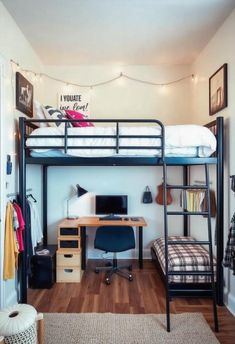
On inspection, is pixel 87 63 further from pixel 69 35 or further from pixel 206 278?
pixel 206 278

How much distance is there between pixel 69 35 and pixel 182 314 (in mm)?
3351

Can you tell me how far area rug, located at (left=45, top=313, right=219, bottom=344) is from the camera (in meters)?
1.98

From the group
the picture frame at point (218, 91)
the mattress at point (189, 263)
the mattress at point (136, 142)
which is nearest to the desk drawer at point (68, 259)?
the mattress at point (189, 263)

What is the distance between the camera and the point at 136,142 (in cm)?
241

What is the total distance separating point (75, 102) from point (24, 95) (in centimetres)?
106

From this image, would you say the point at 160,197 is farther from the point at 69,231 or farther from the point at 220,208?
the point at 69,231

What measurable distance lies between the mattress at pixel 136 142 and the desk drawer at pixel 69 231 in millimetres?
1157

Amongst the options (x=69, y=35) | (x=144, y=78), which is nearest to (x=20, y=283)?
(x=69, y=35)

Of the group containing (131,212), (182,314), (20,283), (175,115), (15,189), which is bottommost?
(182,314)

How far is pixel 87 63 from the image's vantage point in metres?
3.69

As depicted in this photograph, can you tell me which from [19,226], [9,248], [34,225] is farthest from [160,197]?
[9,248]

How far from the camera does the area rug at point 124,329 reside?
6.50ft

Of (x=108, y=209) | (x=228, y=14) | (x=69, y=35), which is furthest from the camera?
(x=108, y=209)

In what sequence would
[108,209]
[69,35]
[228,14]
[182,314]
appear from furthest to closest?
1. [108,209]
2. [69,35]
3. [228,14]
4. [182,314]
